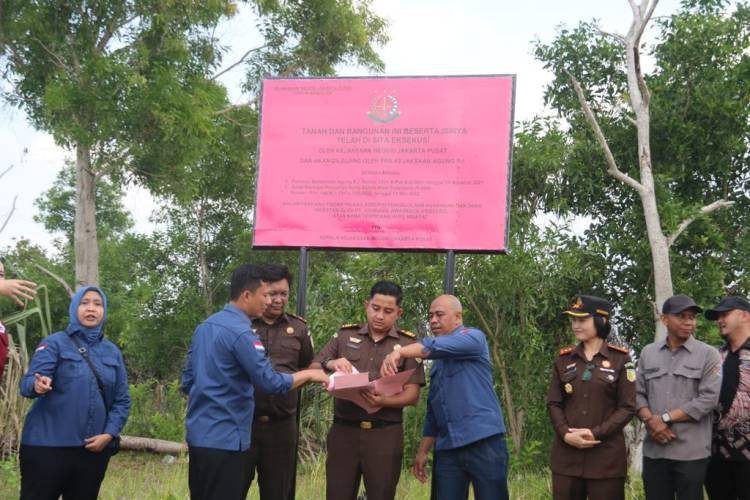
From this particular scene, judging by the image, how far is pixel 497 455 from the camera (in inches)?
186

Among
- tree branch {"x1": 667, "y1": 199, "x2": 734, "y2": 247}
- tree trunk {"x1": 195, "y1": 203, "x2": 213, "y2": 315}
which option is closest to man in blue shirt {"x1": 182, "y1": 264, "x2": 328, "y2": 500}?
tree branch {"x1": 667, "y1": 199, "x2": 734, "y2": 247}

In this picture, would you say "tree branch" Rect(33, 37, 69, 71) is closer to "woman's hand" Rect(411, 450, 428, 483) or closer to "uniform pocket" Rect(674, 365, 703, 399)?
"woman's hand" Rect(411, 450, 428, 483)

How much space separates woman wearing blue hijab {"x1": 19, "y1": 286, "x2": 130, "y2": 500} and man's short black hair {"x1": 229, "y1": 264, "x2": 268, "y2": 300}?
2.92 ft

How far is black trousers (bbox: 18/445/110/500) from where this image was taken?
442 cm

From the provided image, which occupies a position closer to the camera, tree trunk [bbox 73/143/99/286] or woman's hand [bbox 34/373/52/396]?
woman's hand [bbox 34/373/52/396]

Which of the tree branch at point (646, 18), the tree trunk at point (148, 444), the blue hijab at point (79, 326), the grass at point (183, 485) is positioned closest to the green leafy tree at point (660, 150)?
the tree branch at point (646, 18)

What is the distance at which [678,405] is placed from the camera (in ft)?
15.7

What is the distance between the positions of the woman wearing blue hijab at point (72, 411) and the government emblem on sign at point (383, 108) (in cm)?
212

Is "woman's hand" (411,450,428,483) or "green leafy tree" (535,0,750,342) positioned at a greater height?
"green leafy tree" (535,0,750,342)

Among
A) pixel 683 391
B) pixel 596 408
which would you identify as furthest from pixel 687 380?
pixel 596 408

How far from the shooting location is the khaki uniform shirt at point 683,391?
4.69 m

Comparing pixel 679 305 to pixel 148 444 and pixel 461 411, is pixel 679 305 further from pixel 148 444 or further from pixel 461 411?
pixel 148 444

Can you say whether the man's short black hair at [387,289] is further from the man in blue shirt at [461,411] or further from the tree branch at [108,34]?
the tree branch at [108,34]

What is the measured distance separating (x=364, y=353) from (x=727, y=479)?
211 cm
